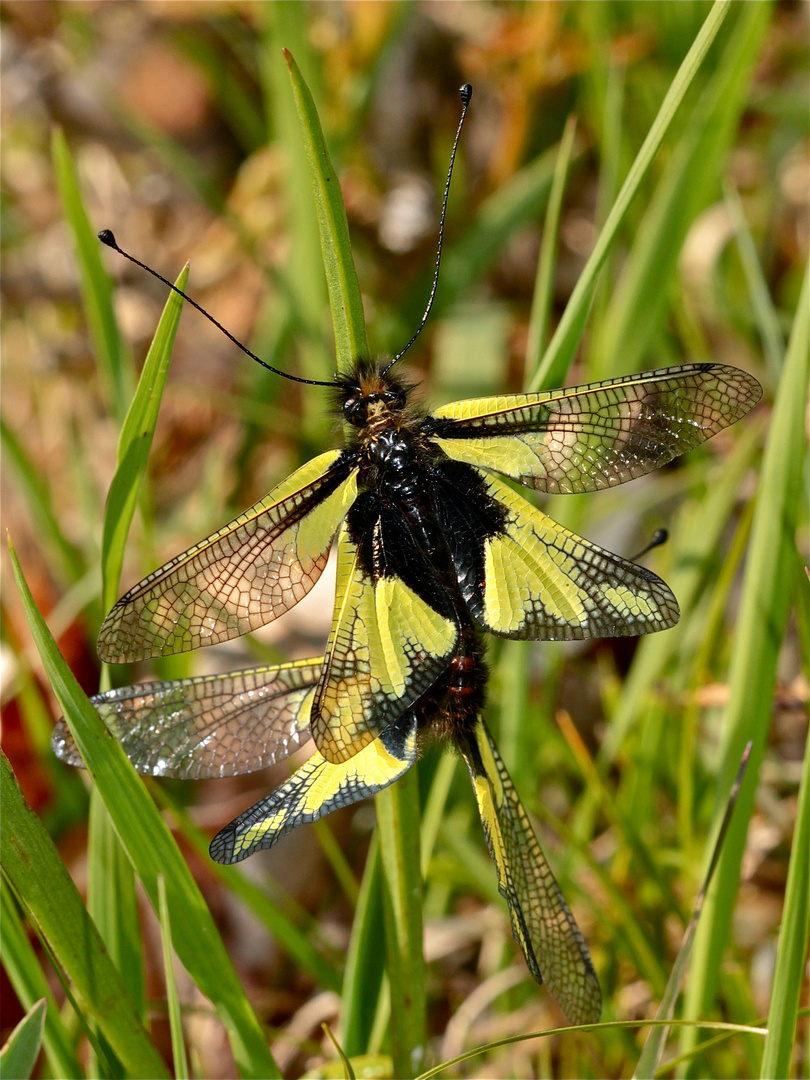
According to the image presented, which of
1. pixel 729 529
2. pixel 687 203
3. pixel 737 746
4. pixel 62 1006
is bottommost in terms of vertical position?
pixel 62 1006

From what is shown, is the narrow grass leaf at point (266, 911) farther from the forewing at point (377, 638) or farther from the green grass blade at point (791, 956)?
→ the green grass blade at point (791, 956)

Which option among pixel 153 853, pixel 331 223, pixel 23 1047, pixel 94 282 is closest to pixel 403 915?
pixel 153 853

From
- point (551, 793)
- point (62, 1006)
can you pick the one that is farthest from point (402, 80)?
point (62, 1006)

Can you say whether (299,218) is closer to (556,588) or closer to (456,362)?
(456,362)

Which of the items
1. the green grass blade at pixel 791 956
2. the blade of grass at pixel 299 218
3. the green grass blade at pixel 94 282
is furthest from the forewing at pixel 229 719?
the blade of grass at pixel 299 218

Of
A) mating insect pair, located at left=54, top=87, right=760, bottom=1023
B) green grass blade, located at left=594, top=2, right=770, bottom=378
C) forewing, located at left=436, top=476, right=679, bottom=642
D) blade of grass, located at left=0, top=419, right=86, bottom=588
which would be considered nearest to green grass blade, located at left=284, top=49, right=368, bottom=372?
mating insect pair, located at left=54, top=87, right=760, bottom=1023

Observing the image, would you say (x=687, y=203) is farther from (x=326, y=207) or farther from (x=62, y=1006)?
(x=62, y=1006)
